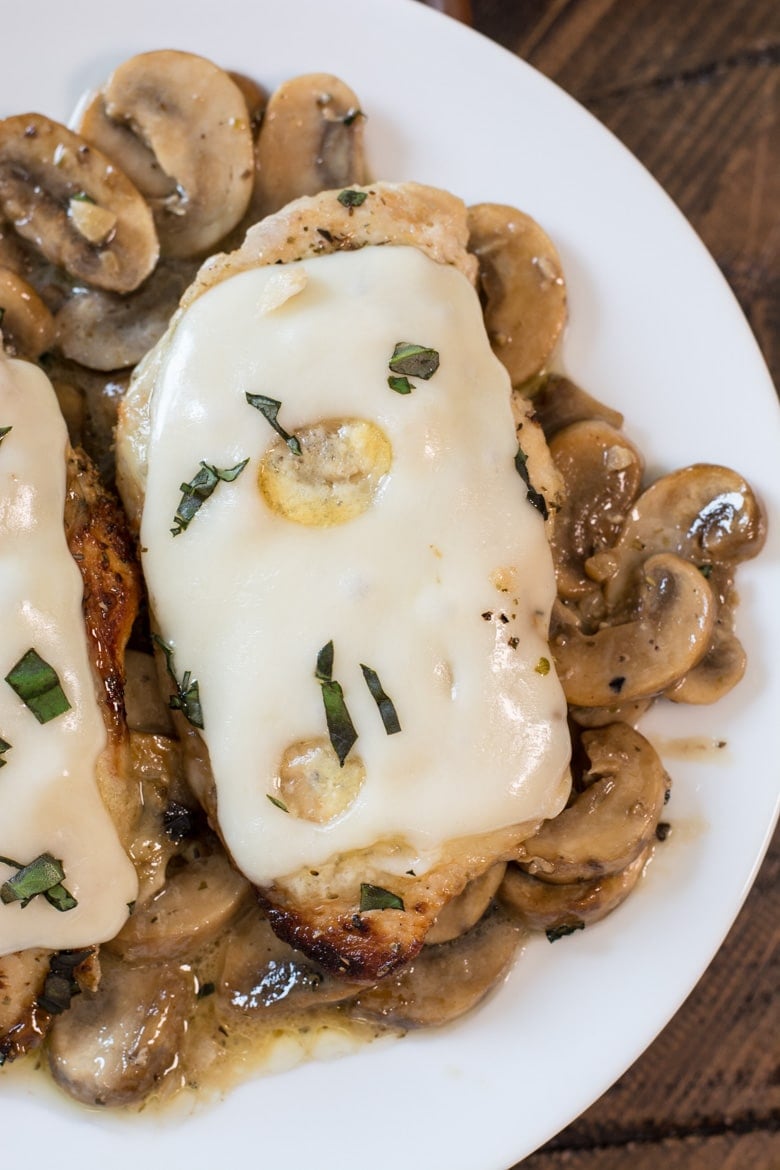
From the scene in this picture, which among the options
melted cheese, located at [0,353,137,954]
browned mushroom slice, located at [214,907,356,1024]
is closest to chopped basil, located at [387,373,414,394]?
melted cheese, located at [0,353,137,954]

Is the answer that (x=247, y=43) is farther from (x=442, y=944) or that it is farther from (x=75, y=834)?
(x=442, y=944)

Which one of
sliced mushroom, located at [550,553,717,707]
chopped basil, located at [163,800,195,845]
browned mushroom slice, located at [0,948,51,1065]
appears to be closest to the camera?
browned mushroom slice, located at [0,948,51,1065]

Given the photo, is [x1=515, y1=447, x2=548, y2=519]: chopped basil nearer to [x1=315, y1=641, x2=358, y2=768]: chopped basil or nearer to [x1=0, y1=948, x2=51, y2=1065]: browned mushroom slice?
[x1=315, y1=641, x2=358, y2=768]: chopped basil

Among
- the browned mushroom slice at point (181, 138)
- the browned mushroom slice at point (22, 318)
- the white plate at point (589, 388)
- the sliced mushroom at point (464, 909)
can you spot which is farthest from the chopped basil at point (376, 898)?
the browned mushroom slice at point (181, 138)

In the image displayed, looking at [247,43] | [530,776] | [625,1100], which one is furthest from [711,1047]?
[247,43]

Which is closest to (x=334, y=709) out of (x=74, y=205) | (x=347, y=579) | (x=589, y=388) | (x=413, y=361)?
(x=347, y=579)

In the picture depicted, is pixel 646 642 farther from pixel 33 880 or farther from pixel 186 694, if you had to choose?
pixel 33 880
